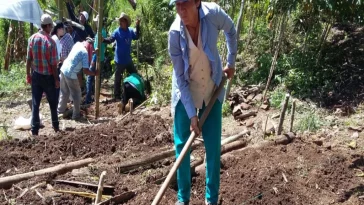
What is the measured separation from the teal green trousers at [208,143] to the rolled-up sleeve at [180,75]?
0.53 feet

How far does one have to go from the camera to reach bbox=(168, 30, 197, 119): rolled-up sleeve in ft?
12.2

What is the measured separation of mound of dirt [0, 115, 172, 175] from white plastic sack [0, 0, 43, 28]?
Result: 253 inches

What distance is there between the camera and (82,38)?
33.6 feet

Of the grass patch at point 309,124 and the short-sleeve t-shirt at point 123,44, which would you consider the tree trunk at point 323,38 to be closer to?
the grass patch at point 309,124

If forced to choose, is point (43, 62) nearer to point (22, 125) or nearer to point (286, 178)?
point (22, 125)

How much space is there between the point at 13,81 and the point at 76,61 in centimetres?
519

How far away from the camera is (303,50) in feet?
27.7

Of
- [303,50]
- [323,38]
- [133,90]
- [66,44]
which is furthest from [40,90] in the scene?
[323,38]

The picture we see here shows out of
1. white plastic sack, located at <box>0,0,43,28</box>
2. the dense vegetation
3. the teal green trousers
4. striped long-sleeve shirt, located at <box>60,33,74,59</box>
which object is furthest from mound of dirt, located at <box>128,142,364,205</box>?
white plastic sack, located at <box>0,0,43,28</box>

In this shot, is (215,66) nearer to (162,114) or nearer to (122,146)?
(122,146)

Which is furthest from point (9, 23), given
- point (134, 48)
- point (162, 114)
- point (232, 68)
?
point (232, 68)

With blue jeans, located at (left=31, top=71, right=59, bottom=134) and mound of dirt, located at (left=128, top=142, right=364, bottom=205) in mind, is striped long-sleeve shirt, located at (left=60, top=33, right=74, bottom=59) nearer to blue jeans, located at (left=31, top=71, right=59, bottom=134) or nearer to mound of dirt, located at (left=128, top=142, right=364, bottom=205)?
blue jeans, located at (left=31, top=71, right=59, bottom=134)

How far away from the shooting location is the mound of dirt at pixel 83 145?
584cm

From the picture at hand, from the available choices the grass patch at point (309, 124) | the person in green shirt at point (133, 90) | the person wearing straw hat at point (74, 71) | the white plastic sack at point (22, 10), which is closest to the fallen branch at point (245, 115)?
the grass patch at point (309, 124)
